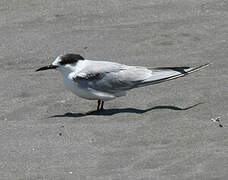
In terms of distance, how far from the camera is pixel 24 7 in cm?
1104

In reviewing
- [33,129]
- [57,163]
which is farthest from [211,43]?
[57,163]

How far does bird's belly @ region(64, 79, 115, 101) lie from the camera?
8.02 meters

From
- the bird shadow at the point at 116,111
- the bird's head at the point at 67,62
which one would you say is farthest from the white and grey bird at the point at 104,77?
the bird shadow at the point at 116,111

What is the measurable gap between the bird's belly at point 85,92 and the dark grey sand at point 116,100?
154 mm

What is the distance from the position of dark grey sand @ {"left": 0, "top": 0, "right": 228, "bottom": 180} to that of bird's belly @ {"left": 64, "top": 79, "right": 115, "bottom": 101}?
15cm

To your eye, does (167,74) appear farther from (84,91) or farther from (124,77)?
(84,91)

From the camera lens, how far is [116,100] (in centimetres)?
847

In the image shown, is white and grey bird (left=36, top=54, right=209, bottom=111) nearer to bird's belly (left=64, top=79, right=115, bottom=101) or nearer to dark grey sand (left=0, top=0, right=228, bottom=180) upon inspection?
bird's belly (left=64, top=79, right=115, bottom=101)

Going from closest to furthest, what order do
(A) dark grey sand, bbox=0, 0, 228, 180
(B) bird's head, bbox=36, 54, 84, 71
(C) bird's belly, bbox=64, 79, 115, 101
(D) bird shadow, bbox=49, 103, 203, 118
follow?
1. (A) dark grey sand, bbox=0, 0, 228, 180
2. (D) bird shadow, bbox=49, 103, 203, 118
3. (C) bird's belly, bbox=64, 79, 115, 101
4. (B) bird's head, bbox=36, 54, 84, 71

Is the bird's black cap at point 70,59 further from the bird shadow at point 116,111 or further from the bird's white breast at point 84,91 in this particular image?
the bird shadow at point 116,111

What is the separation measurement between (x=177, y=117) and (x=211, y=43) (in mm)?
2335

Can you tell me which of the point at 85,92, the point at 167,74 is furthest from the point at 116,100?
the point at 167,74

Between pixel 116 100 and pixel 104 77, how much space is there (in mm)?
435

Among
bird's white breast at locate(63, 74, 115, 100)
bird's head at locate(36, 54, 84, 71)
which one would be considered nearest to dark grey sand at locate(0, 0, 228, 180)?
bird's white breast at locate(63, 74, 115, 100)
